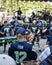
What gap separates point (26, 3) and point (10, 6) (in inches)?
131

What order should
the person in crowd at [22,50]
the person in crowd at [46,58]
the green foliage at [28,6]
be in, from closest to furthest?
the person in crowd at [46,58]
the person in crowd at [22,50]
the green foliage at [28,6]

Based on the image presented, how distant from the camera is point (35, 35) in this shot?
16094mm

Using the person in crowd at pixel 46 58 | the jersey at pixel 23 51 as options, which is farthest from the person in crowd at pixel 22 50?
the person in crowd at pixel 46 58

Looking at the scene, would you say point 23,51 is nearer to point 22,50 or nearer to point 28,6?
point 22,50

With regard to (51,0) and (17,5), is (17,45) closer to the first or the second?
(17,5)

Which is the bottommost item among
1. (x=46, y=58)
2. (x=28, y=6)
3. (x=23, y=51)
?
(x=28, y=6)

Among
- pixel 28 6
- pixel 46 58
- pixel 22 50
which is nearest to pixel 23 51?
pixel 22 50

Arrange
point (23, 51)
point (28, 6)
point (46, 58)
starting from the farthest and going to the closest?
point (28, 6)
point (23, 51)
point (46, 58)

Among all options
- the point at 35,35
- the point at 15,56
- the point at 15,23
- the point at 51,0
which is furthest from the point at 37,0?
the point at 15,56

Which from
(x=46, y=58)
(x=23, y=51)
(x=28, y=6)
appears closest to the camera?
(x=46, y=58)

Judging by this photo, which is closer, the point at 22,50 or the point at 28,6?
the point at 22,50

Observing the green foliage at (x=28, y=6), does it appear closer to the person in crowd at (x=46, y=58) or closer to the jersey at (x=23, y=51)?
the jersey at (x=23, y=51)

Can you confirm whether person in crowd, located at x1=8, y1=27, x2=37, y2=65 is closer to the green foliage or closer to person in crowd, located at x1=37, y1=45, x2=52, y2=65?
person in crowd, located at x1=37, y1=45, x2=52, y2=65

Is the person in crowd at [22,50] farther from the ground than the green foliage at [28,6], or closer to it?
farther from the ground
